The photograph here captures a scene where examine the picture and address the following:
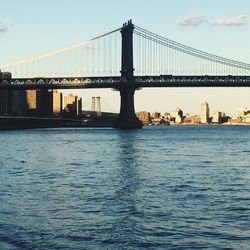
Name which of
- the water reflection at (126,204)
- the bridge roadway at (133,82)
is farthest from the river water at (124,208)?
the bridge roadway at (133,82)

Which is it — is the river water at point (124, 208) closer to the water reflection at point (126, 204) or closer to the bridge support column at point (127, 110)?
the water reflection at point (126, 204)

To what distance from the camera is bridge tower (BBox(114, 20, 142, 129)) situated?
423ft

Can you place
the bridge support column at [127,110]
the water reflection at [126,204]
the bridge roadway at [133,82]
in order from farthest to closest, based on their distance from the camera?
the bridge support column at [127,110] → the bridge roadway at [133,82] → the water reflection at [126,204]

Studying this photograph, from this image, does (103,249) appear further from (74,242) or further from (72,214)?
(72,214)

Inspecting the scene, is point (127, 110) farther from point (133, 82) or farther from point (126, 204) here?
point (126, 204)

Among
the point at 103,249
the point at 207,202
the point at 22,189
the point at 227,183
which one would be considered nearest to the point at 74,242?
the point at 103,249

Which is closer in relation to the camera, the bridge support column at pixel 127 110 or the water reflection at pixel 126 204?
the water reflection at pixel 126 204

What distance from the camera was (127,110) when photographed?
130375mm

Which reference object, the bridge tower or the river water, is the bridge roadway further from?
the river water

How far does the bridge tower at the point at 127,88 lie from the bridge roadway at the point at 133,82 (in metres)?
1.54

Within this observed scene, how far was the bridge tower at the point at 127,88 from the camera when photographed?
129000 mm

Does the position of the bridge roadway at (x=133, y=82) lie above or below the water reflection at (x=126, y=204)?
above

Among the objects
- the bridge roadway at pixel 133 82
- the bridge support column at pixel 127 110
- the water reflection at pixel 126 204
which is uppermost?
the bridge roadway at pixel 133 82

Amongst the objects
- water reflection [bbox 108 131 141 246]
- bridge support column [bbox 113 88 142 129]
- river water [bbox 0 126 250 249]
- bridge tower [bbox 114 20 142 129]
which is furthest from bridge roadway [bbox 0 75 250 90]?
river water [bbox 0 126 250 249]
